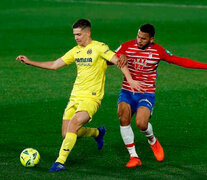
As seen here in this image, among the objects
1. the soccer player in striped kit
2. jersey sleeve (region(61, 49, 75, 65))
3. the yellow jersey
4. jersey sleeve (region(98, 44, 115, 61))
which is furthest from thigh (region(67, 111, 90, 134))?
jersey sleeve (region(61, 49, 75, 65))

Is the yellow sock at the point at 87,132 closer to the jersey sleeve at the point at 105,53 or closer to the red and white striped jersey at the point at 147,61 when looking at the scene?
the red and white striped jersey at the point at 147,61

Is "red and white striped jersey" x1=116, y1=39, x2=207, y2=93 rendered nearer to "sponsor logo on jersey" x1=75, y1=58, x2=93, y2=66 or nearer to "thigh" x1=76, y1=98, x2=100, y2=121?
"sponsor logo on jersey" x1=75, y1=58, x2=93, y2=66

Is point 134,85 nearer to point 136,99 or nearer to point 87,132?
point 136,99

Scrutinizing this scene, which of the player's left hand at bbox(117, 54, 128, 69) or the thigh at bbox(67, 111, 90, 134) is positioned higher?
the player's left hand at bbox(117, 54, 128, 69)

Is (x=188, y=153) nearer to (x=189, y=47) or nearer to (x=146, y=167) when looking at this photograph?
(x=146, y=167)

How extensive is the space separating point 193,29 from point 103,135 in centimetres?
1669

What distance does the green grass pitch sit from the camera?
10984 mm

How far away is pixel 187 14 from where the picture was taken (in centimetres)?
3284

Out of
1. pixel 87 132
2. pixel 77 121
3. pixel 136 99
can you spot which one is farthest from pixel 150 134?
pixel 77 121

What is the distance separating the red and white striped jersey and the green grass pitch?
4.15 ft

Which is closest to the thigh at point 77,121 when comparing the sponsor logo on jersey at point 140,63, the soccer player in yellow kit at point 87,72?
the soccer player in yellow kit at point 87,72

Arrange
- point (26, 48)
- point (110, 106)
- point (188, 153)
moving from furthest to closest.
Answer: point (26, 48) → point (110, 106) → point (188, 153)

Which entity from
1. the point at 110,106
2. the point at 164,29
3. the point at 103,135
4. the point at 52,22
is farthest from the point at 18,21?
the point at 103,135

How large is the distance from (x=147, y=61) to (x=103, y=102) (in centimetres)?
443
